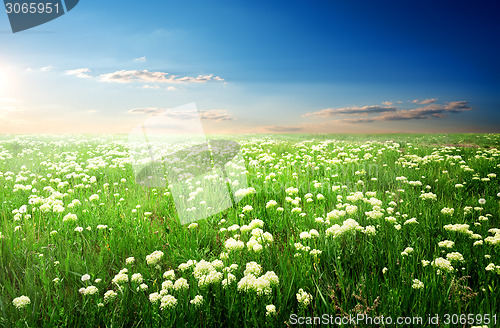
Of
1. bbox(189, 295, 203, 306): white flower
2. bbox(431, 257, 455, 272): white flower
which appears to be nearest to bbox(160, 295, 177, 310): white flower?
bbox(189, 295, 203, 306): white flower

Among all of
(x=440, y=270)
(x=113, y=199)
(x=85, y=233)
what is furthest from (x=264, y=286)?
(x=113, y=199)

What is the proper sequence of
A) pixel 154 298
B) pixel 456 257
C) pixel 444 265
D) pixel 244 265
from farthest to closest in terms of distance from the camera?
1. pixel 244 265
2. pixel 456 257
3. pixel 444 265
4. pixel 154 298

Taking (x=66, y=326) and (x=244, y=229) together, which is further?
(x=244, y=229)

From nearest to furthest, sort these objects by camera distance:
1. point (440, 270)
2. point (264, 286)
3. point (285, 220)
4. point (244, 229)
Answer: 1. point (264, 286)
2. point (440, 270)
3. point (244, 229)
4. point (285, 220)

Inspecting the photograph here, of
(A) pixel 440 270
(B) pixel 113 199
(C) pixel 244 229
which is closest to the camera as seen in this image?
(A) pixel 440 270

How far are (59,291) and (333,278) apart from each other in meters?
3.02

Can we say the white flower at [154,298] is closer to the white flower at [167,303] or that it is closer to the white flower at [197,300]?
the white flower at [167,303]

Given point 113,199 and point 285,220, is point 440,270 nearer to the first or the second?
point 285,220

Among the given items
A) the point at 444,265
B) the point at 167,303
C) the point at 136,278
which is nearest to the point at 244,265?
the point at 167,303

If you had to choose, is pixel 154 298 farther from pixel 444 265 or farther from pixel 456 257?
pixel 456 257

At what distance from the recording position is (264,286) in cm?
262

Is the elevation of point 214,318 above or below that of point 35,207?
below

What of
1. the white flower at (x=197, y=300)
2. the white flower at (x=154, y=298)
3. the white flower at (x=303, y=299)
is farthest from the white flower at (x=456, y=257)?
the white flower at (x=154, y=298)

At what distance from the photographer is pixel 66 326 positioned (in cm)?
275
